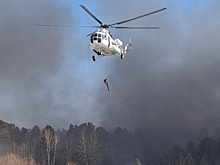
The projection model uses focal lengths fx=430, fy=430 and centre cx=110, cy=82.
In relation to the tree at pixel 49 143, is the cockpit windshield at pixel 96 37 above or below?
below

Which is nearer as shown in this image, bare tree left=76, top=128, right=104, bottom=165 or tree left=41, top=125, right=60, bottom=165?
bare tree left=76, top=128, right=104, bottom=165

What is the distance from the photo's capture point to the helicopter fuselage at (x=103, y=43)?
51.0m

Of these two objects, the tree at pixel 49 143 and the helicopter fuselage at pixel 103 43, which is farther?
the tree at pixel 49 143

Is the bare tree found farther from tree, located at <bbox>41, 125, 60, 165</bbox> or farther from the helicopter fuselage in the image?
the helicopter fuselage

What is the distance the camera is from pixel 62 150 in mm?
140250

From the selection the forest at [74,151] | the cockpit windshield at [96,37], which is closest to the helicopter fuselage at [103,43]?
the cockpit windshield at [96,37]

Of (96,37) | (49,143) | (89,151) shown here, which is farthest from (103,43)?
(49,143)

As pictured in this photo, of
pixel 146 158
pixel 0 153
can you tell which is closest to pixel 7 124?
pixel 0 153

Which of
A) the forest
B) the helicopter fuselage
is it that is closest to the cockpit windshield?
the helicopter fuselage

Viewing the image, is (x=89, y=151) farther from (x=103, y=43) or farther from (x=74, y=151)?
(x=103, y=43)

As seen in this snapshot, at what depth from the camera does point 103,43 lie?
51.3m

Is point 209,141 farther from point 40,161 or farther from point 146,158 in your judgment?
point 40,161

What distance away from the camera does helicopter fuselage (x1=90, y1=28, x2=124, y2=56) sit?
5100 centimetres

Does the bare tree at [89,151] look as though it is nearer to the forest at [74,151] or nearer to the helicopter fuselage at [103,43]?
the forest at [74,151]
